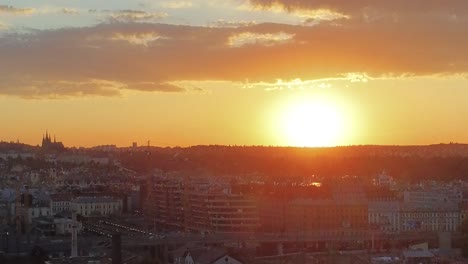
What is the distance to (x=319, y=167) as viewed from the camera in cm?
6206

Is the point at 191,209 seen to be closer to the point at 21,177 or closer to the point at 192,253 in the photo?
the point at 192,253

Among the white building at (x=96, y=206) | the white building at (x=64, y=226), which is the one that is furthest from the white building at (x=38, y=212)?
the white building at (x=64, y=226)

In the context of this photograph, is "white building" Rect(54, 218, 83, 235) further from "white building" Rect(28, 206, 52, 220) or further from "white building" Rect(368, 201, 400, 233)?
"white building" Rect(368, 201, 400, 233)

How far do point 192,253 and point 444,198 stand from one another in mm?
15933

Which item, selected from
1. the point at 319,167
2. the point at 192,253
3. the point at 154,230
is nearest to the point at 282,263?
the point at 192,253

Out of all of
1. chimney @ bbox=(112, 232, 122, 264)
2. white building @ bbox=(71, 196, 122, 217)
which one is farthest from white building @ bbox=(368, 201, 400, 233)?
chimney @ bbox=(112, 232, 122, 264)

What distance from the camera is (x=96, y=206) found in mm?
36719

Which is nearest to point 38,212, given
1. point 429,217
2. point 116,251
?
point 429,217

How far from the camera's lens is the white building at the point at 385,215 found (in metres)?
29.4

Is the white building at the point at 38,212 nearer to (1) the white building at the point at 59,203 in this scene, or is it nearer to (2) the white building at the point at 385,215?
(1) the white building at the point at 59,203

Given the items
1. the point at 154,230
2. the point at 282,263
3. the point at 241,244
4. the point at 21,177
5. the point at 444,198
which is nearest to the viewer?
the point at 282,263

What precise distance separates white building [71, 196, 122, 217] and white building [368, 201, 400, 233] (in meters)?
11.2

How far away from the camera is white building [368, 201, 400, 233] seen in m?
29.4

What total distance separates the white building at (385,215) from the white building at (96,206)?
36.8 ft
